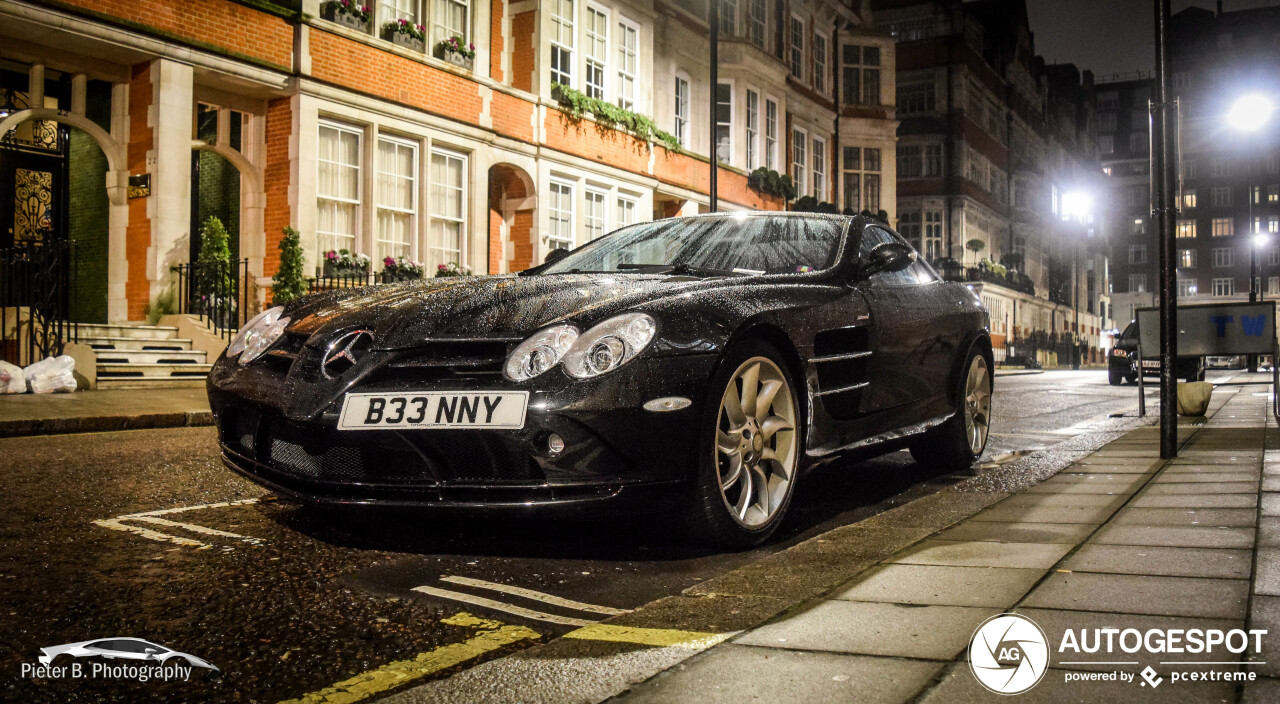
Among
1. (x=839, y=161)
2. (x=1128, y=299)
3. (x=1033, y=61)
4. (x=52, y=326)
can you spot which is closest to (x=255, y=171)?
(x=52, y=326)

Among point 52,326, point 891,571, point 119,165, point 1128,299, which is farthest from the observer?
point 1128,299

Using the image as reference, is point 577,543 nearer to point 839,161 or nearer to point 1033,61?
point 839,161

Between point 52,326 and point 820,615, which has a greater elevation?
point 52,326

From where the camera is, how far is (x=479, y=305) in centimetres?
393

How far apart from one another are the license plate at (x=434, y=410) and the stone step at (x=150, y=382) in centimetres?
1030

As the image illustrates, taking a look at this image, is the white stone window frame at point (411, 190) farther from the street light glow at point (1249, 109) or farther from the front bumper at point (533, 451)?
the front bumper at point (533, 451)

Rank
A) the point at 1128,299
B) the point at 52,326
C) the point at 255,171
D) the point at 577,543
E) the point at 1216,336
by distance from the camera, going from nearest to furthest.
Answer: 1. the point at 577,543
2. the point at 1216,336
3. the point at 52,326
4. the point at 255,171
5. the point at 1128,299

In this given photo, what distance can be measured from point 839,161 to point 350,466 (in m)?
31.0

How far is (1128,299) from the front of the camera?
4262 inches

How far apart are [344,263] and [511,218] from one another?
5.39 metres

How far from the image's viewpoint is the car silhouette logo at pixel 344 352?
3.79m

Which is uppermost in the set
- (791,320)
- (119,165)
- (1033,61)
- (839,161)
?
(1033,61)

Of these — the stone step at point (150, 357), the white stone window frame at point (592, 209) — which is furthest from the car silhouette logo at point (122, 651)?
the white stone window frame at point (592, 209)

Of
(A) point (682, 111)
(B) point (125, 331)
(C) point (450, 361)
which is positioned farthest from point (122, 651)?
(A) point (682, 111)
